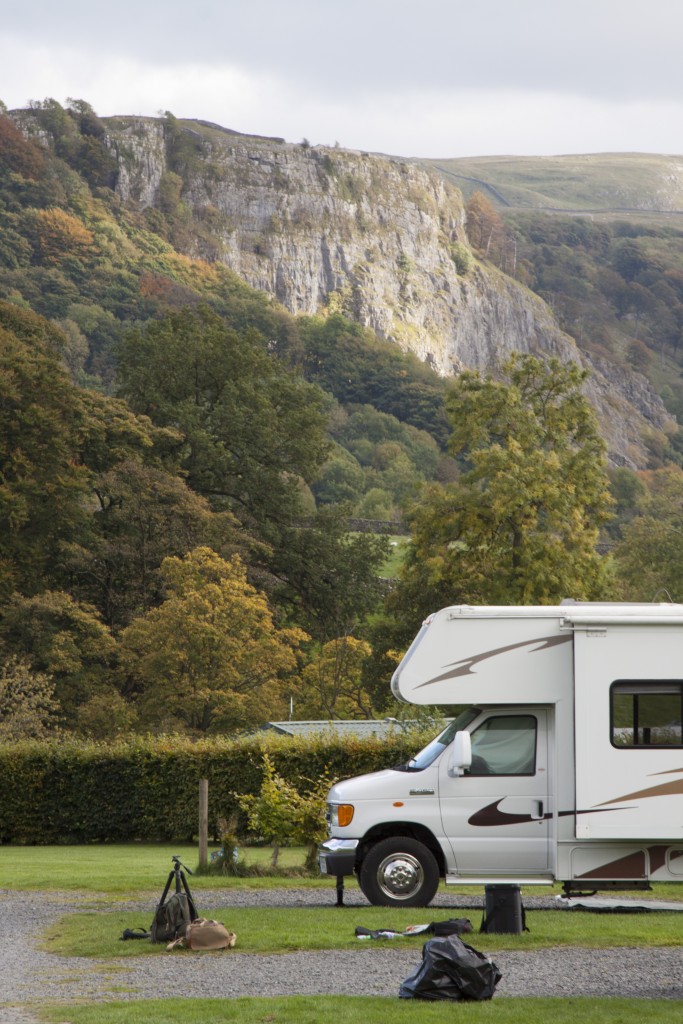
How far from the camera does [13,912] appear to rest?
650 inches

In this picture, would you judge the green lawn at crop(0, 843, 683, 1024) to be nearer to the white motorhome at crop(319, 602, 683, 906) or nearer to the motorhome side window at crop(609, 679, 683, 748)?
the white motorhome at crop(319, 602, 683, 906)

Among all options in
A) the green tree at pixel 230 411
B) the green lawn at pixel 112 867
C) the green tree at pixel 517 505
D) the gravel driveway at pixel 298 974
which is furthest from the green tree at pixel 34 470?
the gravel driveway at pixel 298 974

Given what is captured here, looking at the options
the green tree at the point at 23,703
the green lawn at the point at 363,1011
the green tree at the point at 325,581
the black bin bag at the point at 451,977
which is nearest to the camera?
the green lawn at the point at 363,1011

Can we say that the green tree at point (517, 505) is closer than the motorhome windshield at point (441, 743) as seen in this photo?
No

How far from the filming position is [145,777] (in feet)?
90.3

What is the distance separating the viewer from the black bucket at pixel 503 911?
44.3 feet

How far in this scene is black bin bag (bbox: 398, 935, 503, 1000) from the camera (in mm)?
10234

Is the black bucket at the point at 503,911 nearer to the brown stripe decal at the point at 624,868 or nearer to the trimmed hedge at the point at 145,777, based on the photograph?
the brown stripe decal at the point at 624,868

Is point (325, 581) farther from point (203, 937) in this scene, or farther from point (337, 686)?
point (203, 937)

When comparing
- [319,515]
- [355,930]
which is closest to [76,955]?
[355,930]

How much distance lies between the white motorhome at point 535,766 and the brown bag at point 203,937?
7.72 ft

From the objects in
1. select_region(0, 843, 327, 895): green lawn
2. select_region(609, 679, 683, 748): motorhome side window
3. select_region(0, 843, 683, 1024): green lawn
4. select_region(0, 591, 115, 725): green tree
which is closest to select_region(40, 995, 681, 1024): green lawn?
select_region(0, 843, 683, 1024): green lawn

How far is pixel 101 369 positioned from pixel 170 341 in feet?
260

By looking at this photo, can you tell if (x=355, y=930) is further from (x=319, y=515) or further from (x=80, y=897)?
(x=319, y=515)
